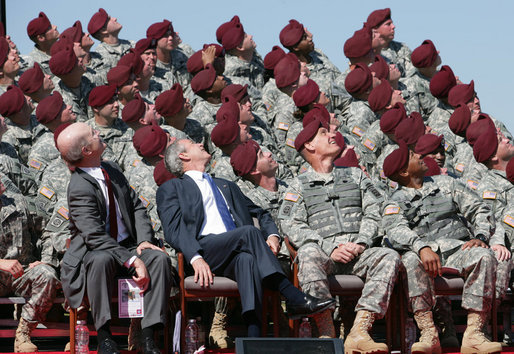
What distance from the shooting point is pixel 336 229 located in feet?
19.5

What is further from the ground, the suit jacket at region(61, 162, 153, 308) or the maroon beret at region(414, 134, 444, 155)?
the maroon beret at region(414, 134, 444, 155)

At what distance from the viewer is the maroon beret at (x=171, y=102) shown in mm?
8445

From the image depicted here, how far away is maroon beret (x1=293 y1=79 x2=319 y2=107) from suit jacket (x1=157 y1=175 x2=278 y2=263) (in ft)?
10.5

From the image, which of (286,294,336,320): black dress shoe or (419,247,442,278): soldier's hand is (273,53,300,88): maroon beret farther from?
(286,294,336,320): black dress shoe

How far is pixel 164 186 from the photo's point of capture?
5.82 metres

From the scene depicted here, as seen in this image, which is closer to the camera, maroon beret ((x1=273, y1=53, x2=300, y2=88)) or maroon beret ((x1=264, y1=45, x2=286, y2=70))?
maroon beret ((x1=273, y1=53, x2=300, y2=88))

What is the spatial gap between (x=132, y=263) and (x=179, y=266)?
0.30 m

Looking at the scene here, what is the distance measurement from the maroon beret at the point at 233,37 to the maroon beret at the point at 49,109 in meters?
3.17

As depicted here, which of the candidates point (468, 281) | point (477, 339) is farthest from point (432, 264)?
point (477, 339)

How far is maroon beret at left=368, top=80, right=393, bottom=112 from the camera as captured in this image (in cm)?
951

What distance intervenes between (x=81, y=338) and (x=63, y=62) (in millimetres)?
4542

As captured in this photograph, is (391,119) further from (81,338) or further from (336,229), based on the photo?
(81,338)

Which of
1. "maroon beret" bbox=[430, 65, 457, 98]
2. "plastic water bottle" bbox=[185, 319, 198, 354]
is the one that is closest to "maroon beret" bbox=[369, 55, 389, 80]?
"maroon beret" bbox=[430, 65, 457, 98]

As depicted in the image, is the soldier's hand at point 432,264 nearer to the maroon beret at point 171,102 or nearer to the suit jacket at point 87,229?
the suit jacket at point 87,229
